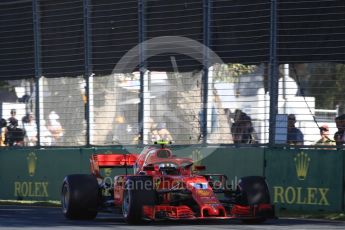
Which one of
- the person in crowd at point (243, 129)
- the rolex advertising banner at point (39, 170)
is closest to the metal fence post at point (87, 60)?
the rolex advertising banner at point (39, 170)

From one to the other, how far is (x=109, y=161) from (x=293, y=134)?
3.51 m

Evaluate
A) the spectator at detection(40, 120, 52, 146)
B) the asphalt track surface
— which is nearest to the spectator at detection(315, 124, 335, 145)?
the asphalt track surface

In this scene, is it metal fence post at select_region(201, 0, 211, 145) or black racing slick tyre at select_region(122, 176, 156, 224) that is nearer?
black racing slick tyre at select_region(122, 176, 156, 224)

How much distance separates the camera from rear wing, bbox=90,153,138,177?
50.6 feet

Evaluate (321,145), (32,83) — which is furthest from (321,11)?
(32,83)

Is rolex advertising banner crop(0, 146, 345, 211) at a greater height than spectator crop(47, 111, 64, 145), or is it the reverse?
spectator crop(47, 111, 64, 145)

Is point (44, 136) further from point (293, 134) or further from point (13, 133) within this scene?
point (293, 134)

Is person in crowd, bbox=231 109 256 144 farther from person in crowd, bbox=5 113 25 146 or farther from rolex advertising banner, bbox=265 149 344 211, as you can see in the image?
person in crowd, bbox=5 113 25 146

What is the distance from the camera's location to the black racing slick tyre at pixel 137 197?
1298cm

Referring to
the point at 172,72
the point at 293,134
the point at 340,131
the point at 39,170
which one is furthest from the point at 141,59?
the point at 340,131

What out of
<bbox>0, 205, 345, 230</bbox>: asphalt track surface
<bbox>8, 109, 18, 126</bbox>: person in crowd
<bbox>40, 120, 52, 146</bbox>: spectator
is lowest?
<bbox>0, 205, 345, 230</bbox>: asphalt track surface

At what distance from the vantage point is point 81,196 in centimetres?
1429

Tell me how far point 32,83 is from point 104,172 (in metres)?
3.11

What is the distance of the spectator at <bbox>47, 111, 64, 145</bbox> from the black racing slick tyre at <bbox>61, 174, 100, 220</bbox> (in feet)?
19.6
